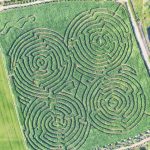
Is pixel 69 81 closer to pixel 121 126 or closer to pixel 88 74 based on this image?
pixel 88 74

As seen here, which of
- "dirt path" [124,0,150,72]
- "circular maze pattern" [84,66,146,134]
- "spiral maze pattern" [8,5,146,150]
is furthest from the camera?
"dirt path" [124,0,150,72]

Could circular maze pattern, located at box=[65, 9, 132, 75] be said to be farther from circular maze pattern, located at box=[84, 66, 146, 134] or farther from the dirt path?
circular maze pattern, located at box=[84, 66, 146, 134]

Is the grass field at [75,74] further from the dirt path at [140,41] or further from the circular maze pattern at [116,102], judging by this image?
the dirt path at [140,41]

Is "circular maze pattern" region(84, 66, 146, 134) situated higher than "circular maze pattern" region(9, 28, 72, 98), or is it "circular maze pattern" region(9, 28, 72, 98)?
"circular maze pattern" region(9, 28, 72, 98)

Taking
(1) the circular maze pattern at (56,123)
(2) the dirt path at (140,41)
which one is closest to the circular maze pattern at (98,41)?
(2) the dirt path at (140,41)

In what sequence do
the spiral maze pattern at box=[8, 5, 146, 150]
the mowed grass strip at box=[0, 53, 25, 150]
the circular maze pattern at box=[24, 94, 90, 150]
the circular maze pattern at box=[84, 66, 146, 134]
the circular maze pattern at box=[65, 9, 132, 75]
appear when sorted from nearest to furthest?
the mowed grass strip at box=[0, 53, 25, 150] → the circular maze pattern at box=[24, 94, 90, 150] → the spiral maze pattern at box=[8, 5, 146, 150] → the circular maze pattern at box=[84, 66, 146, 134] → the circular maze pattern at box=[65, 9, 132, 75]

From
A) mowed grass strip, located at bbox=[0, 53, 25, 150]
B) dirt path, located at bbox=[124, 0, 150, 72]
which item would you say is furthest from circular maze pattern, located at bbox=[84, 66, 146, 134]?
mowed grass strip, located at bbox=[0, 53, 25, 150]

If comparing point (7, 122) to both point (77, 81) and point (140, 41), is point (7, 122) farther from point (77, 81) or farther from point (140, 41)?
point (140, 41)
